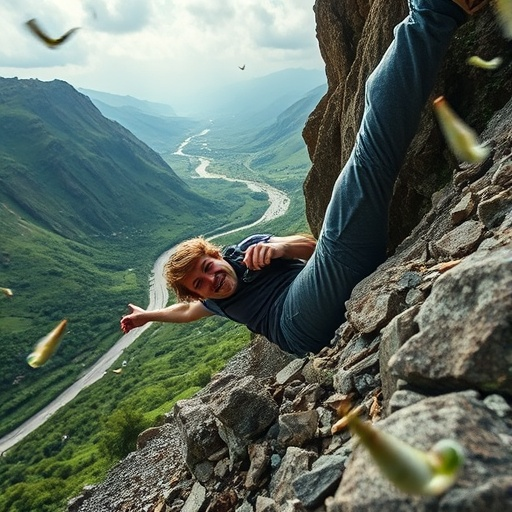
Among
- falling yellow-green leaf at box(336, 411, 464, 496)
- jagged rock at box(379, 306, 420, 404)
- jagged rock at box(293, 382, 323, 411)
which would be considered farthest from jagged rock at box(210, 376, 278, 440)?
falling yellow-green leaf at box(336, 411, 464, 496)

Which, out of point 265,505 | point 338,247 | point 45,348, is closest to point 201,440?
point 265,505

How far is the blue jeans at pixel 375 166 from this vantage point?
590 centimetres

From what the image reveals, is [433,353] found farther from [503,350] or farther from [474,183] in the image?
[474,183]

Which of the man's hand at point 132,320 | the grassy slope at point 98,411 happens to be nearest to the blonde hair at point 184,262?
the man's hand at point 132,320

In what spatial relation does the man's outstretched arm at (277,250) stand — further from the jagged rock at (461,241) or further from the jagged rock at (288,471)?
the jagged rock at (288,471)

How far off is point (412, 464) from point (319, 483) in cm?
174

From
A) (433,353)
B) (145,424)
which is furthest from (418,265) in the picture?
(145,424)

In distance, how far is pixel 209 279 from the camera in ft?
23.9

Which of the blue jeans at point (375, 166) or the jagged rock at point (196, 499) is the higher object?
the blue jeans at point (375, 166)

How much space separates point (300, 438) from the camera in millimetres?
5301

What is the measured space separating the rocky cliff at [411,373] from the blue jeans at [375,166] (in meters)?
0.42

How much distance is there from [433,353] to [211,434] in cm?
510

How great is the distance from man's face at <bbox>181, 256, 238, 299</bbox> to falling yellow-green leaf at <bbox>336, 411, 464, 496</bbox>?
5.19m

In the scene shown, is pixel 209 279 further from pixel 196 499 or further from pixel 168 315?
pixel 196 499
